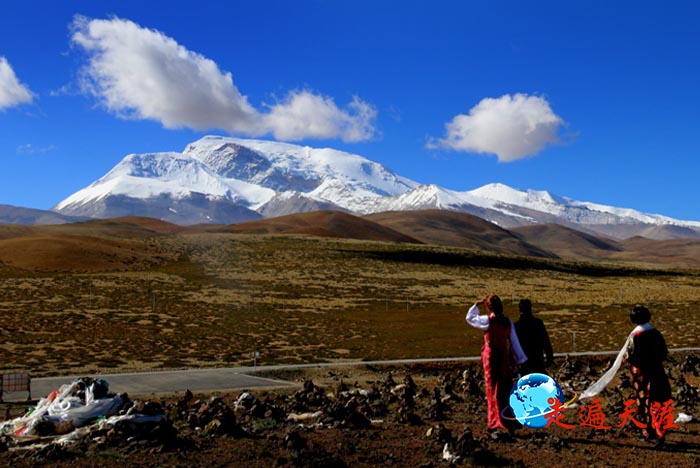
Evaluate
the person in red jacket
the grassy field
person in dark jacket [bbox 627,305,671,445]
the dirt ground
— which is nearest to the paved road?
the grassy field

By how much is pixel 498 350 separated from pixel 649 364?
2.26 meters

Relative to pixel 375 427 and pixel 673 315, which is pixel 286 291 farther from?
pixel 375 427

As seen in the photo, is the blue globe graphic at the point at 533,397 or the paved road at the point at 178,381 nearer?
the blue globe graphic at the point at 533,397

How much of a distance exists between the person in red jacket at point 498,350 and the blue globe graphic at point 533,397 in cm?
20

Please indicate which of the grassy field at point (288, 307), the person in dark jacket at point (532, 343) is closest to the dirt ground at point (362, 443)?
the person in dark jacket at point (532, 343)

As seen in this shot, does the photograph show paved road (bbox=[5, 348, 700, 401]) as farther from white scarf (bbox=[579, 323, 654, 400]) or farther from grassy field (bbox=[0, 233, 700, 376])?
white scarf (bbox=[579, 323, 654, 400])

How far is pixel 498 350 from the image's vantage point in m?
9.89

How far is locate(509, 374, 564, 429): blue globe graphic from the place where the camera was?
931 centimetres

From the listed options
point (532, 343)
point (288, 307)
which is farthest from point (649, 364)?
point (288, 307)

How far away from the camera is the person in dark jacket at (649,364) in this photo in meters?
9.52

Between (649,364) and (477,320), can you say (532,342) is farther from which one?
(649,364)

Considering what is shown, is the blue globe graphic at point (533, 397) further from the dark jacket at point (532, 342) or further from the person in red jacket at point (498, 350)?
the dark jacket at point (532, 342)

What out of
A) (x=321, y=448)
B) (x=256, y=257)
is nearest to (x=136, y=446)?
(x=321, y=448)

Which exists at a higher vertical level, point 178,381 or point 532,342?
point 532,342
